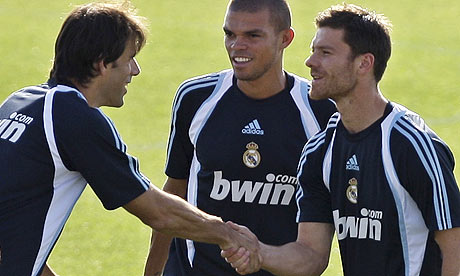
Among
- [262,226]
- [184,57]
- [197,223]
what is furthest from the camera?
[184,57]

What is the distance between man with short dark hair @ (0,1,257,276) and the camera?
16.7 feet

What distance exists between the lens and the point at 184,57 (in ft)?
47.2

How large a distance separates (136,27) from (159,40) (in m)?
9.49

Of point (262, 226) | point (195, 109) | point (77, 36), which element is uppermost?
point (77, 36)

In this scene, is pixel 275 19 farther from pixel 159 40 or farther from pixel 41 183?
pixel 159 40

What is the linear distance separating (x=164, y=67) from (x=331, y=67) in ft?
28.1

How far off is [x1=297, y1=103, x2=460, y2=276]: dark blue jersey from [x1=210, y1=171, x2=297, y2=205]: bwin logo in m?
0.49

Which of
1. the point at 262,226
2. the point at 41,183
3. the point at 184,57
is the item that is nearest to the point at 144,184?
the point at 41,183

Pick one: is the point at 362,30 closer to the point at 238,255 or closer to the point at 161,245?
the point at 238,255

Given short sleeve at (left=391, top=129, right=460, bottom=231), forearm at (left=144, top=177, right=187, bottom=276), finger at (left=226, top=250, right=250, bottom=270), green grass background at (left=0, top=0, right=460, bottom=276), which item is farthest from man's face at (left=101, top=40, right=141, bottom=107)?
green grass background at (left=0, top=0, right=460, bottom=276)

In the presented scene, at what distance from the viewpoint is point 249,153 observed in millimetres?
6219

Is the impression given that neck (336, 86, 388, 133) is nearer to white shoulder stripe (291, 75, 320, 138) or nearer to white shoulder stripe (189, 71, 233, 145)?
white shoulder stripe (291, 75, 320, 138)

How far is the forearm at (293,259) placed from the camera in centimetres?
584

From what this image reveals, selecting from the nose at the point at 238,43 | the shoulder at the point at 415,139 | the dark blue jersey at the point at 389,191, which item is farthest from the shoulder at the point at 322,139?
the nose at the point at 238,43
